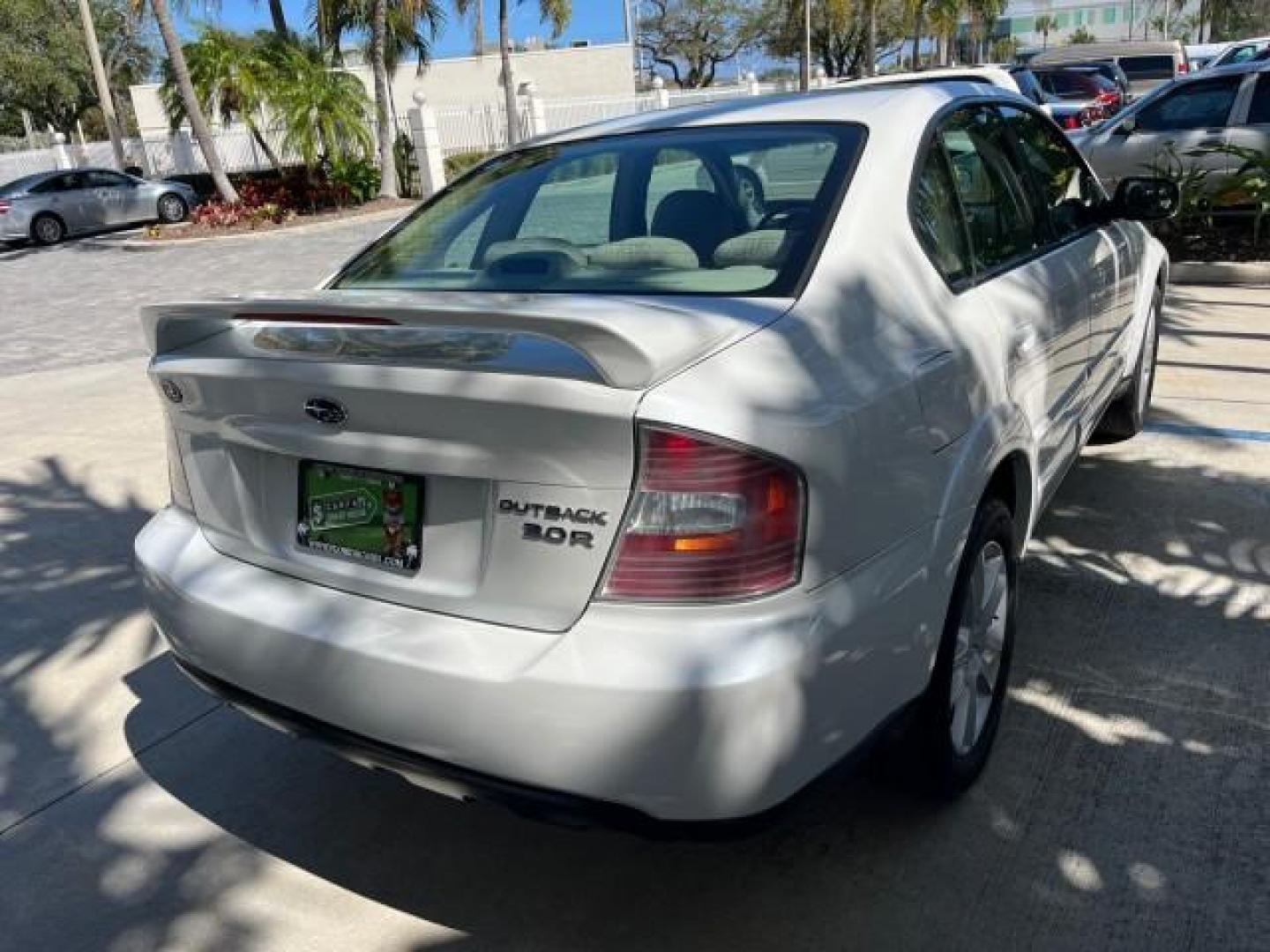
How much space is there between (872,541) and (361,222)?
1938cm

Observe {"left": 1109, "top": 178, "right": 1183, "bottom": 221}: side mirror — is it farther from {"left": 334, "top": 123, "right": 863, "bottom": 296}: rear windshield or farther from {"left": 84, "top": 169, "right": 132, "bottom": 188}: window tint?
{"left": 84, "top": 169, "right": 132, "bottom": 188}: window tint

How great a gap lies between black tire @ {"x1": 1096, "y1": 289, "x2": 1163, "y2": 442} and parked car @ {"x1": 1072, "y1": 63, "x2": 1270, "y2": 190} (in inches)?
222

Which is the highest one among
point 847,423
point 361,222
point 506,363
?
point 506,363

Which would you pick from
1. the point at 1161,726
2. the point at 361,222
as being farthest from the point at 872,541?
the point at 361,222

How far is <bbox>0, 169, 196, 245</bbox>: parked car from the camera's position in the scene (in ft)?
70.7

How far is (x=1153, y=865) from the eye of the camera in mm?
2529

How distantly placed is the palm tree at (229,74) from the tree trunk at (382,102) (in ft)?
6.61

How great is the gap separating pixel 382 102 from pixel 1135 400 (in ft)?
66.7

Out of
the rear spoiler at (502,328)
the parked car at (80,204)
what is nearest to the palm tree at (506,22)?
the parked car at (80,204)

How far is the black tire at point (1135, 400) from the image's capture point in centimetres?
492

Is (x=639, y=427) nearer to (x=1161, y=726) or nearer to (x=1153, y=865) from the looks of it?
(x=1153, y=865)

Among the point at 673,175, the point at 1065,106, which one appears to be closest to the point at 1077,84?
the point at 1065,106

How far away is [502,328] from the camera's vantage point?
6.85ft

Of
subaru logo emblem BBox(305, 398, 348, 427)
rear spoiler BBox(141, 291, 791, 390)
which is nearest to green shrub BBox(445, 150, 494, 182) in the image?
rear spoiler BBox(141, 291, 791, 390)
